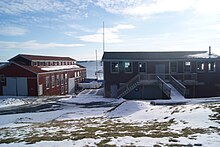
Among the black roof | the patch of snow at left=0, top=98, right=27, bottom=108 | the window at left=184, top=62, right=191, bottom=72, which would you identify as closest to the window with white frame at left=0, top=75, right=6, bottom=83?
the patch of snow at left=0, top=98, right=27, bottom=108

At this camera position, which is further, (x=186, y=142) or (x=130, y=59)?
(x=130, y=59)

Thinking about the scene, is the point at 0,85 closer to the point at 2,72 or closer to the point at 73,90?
the point at 2,72

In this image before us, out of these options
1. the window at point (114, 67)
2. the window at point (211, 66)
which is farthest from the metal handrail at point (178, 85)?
the window at point (114, 67)

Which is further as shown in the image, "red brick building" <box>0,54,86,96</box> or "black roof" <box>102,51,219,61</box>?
"red brick building" <box>0,54,86,96</box>

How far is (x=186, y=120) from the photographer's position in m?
12.2

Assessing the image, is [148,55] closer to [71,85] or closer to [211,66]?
[211,66]

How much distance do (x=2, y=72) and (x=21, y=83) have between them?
12.3ft

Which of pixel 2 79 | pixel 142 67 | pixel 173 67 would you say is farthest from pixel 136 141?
pixel 2 79

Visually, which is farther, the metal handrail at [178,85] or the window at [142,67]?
the window at [142,67]

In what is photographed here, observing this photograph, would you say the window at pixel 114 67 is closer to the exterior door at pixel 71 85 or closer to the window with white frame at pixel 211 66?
the window with white frame at pixel 211 66

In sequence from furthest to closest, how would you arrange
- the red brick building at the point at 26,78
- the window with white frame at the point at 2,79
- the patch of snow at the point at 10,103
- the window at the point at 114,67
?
the window with white frame at the point at 2,79 < the red brick building at the point at 26,78 < the window at the point at 114,67 < the patch of snow at the point at 10,103

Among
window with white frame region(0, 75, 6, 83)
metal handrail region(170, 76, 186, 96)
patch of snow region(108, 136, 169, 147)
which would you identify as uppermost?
window with white frame region(0, 75, 6, 83)

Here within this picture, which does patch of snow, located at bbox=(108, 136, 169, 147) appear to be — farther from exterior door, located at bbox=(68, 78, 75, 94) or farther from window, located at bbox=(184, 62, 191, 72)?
exterior door, located at bbox=(68, 78, 75, 94)

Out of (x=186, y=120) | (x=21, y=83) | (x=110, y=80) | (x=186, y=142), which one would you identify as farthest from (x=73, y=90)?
(x=186, y=142)
